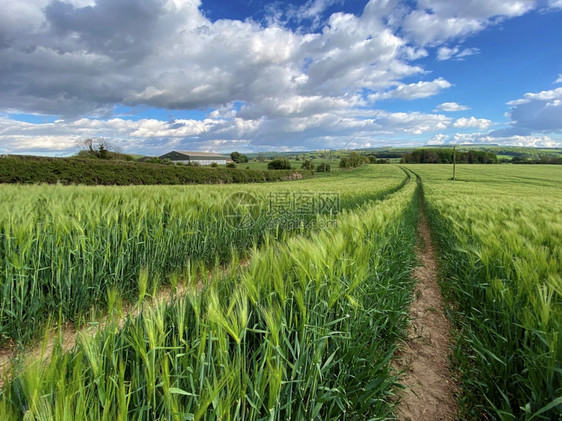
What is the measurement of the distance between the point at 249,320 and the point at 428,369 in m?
2.15

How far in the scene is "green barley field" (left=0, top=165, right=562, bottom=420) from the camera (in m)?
0.97

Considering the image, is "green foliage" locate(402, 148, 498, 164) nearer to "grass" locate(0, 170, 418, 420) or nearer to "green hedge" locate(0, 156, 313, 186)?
"green hedge" locate(0, 156, 313, 186)

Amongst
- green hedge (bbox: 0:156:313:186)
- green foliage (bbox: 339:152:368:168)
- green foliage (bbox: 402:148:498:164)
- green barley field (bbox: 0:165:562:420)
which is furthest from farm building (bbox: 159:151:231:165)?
green barley field (bbox: 0:165:562:420)

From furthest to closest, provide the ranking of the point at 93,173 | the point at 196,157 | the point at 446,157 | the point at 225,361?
the point at 446,157 → the point at 196,157 → the point at 93,173 → the point at 225,361

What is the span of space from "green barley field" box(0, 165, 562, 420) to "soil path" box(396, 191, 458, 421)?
14 cm

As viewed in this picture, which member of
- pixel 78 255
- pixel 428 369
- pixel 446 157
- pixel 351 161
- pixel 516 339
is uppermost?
pixel 446 157

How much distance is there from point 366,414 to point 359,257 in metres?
1.08

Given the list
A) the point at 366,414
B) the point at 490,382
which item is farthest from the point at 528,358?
the point at 366,414

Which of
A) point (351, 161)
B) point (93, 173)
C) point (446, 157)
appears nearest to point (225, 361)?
point (93, 173)

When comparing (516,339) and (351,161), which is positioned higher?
(351,161)

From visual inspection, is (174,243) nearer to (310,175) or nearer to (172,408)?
(172,408)

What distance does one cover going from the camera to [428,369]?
2.53 metres

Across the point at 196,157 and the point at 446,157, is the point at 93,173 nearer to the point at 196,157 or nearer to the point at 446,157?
the point at 196,157

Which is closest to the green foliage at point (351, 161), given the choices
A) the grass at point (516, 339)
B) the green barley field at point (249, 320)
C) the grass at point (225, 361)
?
the green barley field at point (249, 320)
